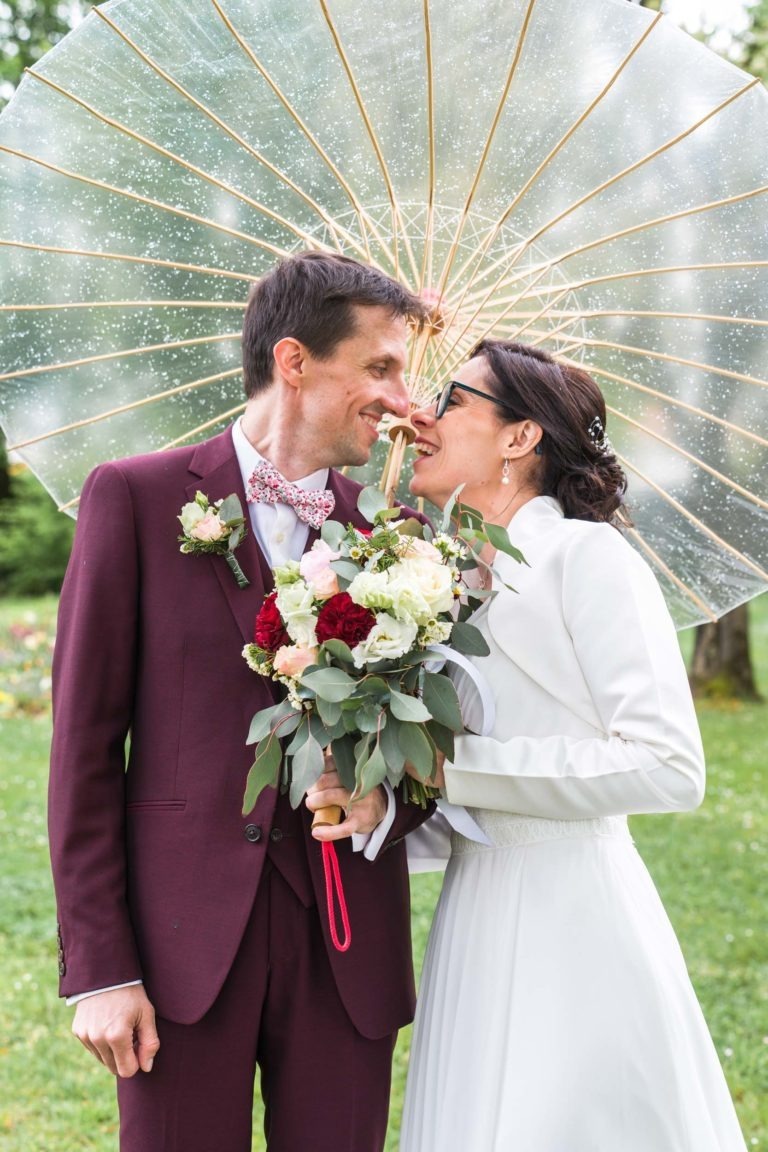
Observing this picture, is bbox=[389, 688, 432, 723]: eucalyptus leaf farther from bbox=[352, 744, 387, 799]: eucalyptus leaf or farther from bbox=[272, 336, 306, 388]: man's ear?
bbox=[272, 336, 306, 388]: man's ear

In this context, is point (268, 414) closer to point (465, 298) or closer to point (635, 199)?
point (465, 298)

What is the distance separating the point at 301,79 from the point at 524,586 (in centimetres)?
136

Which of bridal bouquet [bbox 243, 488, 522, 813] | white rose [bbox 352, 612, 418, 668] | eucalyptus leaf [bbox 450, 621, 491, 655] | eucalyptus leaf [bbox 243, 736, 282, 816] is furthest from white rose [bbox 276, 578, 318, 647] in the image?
eucalyptus leaf [bbox 450, 621, 491, 655]

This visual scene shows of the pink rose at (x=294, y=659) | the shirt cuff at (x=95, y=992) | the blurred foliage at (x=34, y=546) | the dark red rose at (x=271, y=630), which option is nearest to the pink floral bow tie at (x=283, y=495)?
the dark red rose at (x=271, y=630)

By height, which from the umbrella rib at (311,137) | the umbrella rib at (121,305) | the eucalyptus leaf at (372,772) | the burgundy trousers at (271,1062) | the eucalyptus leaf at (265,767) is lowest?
the burgundy trousers at (271,1062)

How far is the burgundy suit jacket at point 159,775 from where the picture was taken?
256 centimetres

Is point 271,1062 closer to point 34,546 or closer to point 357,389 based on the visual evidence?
point 357,389

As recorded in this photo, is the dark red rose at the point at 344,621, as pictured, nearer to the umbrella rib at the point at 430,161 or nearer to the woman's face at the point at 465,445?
the woman's face at the point at 465,445

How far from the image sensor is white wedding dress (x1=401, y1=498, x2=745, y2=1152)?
8.38 ft

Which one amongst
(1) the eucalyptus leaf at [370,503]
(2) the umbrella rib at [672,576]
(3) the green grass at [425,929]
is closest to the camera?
(1) the eucalyptus leaf at [370,503]

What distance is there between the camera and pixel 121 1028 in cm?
250

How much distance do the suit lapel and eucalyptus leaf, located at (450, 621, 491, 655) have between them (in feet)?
1.51

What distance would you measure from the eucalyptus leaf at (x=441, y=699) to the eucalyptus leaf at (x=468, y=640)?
0.45 ft

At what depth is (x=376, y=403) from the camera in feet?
9.82
